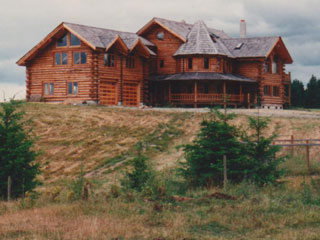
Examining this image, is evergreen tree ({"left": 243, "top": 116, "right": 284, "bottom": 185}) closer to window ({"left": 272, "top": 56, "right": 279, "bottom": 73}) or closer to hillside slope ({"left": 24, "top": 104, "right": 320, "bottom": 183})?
hillside slope ({"left": 24, "top": 104, "right": 320, "bottom": 183})

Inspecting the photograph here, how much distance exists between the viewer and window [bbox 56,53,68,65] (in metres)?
43.8

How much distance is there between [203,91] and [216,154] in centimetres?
3054

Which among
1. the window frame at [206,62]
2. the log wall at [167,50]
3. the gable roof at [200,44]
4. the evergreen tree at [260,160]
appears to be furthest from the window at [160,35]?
the evergreen tree at [260,160]

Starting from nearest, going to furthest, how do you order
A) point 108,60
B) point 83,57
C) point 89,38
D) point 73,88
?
point 89,38 < point 83,57 < point 73,88 < point 108,60

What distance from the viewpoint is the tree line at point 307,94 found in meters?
76.9

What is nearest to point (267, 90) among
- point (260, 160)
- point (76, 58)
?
point (76, 58)

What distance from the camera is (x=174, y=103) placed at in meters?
47.1

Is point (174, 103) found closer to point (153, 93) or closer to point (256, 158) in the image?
point (153, 93)

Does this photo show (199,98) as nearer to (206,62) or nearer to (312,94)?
(206,62)

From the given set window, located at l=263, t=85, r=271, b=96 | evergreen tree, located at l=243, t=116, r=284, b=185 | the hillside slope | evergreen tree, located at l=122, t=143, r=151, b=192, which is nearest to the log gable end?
window, located at l=263, t=85, r=271, b=96

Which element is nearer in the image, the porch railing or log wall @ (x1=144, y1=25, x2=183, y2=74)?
the porch railing

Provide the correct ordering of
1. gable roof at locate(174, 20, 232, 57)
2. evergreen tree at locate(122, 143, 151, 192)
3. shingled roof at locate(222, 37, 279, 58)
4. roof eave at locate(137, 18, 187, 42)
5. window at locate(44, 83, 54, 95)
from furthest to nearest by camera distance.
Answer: shingled roof at locate(222, 37, 279, 58) → roof eave at locate(137, 18, 187, 42) → gable roof at locate(174, 20, 232, 57) → window at locate(44, 83, 54, 95) → evergreen tree at locate(122, 143, 151, 192)

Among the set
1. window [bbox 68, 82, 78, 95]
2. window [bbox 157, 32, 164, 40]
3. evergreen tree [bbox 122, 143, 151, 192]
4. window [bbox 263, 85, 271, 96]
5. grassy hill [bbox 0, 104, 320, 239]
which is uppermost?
window [bbox 157, 32, 164, 40]

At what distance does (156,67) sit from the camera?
50062 millimetres
